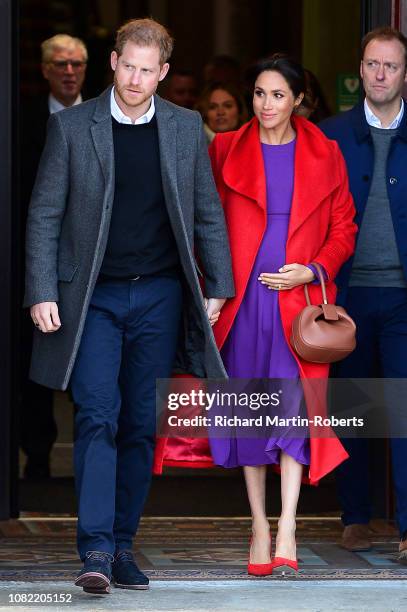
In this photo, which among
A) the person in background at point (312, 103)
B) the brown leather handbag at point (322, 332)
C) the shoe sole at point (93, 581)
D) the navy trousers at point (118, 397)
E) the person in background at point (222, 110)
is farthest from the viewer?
the person in background at point (222, 110)

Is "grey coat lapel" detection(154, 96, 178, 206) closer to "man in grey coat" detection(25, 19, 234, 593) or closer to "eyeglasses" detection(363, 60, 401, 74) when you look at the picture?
"man in grey coat" detection(25, 19, 234, 593)

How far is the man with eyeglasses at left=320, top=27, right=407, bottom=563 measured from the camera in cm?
616

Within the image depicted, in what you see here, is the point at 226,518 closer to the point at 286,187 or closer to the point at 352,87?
the point at 286,187

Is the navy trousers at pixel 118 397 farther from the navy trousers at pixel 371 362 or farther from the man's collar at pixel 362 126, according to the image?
the man's collar at pixel 362 126

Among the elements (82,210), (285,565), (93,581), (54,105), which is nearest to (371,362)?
(285,565)

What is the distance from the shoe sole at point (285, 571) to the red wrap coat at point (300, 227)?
0.33 meters


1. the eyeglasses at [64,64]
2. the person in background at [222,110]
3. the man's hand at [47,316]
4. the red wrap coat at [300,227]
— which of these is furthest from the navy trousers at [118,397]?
the person in background at [222,110]

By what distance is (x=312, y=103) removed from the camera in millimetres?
6637

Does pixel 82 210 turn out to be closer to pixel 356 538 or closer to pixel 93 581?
pixel 93 581

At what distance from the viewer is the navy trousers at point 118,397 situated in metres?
5.39

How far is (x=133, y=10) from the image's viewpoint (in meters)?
17.1

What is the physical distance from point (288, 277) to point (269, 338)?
247 millimetres

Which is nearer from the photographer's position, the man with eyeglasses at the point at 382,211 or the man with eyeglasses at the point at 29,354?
the man with eyeglasses at the point at 382,211

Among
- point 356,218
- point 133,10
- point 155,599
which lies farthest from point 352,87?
point 133,10
